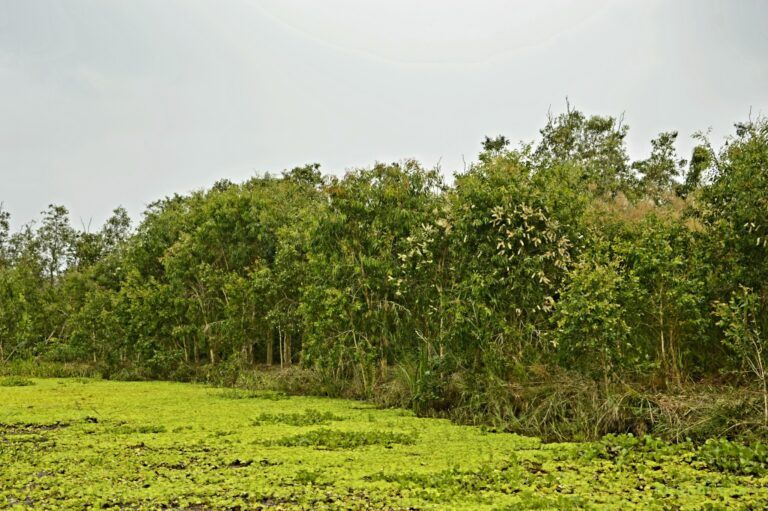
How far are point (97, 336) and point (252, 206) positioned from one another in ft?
18.0

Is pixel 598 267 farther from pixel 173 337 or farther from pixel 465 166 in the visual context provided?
pixel 173 337

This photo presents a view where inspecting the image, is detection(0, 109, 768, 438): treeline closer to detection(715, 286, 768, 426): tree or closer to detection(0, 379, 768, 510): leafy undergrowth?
detection(715, 286, 768, 426): tree

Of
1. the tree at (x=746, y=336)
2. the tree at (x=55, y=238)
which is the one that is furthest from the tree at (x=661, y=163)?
the tree at (x=55, y=238)

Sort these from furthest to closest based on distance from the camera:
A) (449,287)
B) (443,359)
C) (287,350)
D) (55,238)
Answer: (55,238) → (287,350) → (449,287) → (443,359)

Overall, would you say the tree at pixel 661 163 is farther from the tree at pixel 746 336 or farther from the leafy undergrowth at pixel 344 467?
the leafy undergrowth at pixel 344 467

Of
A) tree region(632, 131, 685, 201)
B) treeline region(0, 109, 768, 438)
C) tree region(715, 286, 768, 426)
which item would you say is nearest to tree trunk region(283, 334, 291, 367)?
treeline region(0, 109, 768, 438)

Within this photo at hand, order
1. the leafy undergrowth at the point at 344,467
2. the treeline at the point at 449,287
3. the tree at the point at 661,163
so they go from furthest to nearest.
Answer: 1. the tree at the point at 661,163
2. the treeline at the point at 449,287
3. the leafy undergrowth at the point at 344,467

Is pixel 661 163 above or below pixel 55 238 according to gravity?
above

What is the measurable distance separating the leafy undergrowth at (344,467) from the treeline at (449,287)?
1.24 metres

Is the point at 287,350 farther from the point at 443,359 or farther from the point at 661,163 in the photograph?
the point at 661,163

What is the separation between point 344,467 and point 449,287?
440 centimetres

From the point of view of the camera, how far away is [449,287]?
356 inches

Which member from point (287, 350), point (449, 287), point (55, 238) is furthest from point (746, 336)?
point (55, 238)

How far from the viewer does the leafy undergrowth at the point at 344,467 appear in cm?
405
